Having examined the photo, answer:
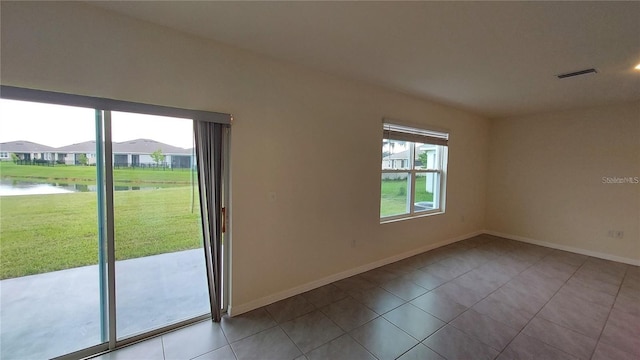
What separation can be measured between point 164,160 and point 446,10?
240 centimetres

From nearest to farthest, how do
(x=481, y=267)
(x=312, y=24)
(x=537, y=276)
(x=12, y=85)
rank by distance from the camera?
(x=12, y=85) → (x=312, y=24) → (x=537, y=276) → (x=481, y=267)

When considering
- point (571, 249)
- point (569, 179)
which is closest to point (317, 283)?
point (571, 249)

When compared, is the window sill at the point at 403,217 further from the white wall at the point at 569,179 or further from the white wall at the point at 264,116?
the white wall at the point at 569,179

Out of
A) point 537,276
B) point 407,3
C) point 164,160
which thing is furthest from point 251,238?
point 537,276

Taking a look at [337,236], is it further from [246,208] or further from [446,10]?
[446,10]

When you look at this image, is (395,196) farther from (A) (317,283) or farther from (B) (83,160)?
(B) (83,160)

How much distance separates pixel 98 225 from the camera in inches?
76.2

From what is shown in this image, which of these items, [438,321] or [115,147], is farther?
[438,321]

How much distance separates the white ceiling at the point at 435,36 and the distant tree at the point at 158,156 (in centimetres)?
99

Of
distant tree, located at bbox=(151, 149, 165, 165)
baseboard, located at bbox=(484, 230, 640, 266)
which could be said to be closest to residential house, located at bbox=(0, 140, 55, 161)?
distant tree, located at bbox=(151, 149, 165, 165)

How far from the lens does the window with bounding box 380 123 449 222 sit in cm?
376

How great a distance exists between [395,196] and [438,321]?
1919 millimetres

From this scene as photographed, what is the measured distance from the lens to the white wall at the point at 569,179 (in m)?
3.92

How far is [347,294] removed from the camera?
112 inches
